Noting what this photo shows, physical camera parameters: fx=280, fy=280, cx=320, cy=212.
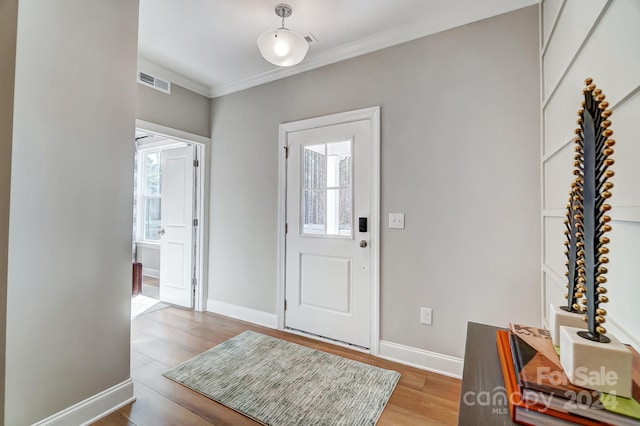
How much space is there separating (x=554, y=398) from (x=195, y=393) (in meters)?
1.96

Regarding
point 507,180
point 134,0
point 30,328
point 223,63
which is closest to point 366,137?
point 507,180

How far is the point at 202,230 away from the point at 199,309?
3.11 ft

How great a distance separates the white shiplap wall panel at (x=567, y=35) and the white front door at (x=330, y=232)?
119 cm

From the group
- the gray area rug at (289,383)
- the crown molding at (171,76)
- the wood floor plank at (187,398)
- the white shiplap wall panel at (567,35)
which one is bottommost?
the wood floor plank at (187,398)

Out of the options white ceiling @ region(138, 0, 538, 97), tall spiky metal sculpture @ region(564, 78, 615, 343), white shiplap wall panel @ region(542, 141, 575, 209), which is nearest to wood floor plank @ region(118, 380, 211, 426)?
tall spiky metal sculpture @ region(564, 78, 615, 343)

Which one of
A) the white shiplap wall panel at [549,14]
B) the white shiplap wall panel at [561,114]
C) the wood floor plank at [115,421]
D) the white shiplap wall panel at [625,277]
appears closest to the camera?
the white shiplap wall panel at [625,277]

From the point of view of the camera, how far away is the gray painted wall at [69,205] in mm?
1342

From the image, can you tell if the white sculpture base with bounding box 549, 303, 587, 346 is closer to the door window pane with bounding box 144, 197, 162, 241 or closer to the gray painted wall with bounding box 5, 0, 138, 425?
the gray painted wall with bounding box 5, 0, 138, 425

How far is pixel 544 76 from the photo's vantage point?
1721 millimetres

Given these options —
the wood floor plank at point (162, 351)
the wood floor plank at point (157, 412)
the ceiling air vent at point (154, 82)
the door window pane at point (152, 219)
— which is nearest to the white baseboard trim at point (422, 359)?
the wood floor plank at point (157, 412)

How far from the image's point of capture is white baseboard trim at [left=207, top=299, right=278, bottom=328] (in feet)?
9.50

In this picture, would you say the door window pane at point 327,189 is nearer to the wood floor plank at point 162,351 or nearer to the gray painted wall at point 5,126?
the wood floor plank at point 162,351

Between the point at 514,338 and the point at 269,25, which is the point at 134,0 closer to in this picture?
the point at 269,25

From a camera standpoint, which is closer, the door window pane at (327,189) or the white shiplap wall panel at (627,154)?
the white shiplap wall panel at (627,154)
